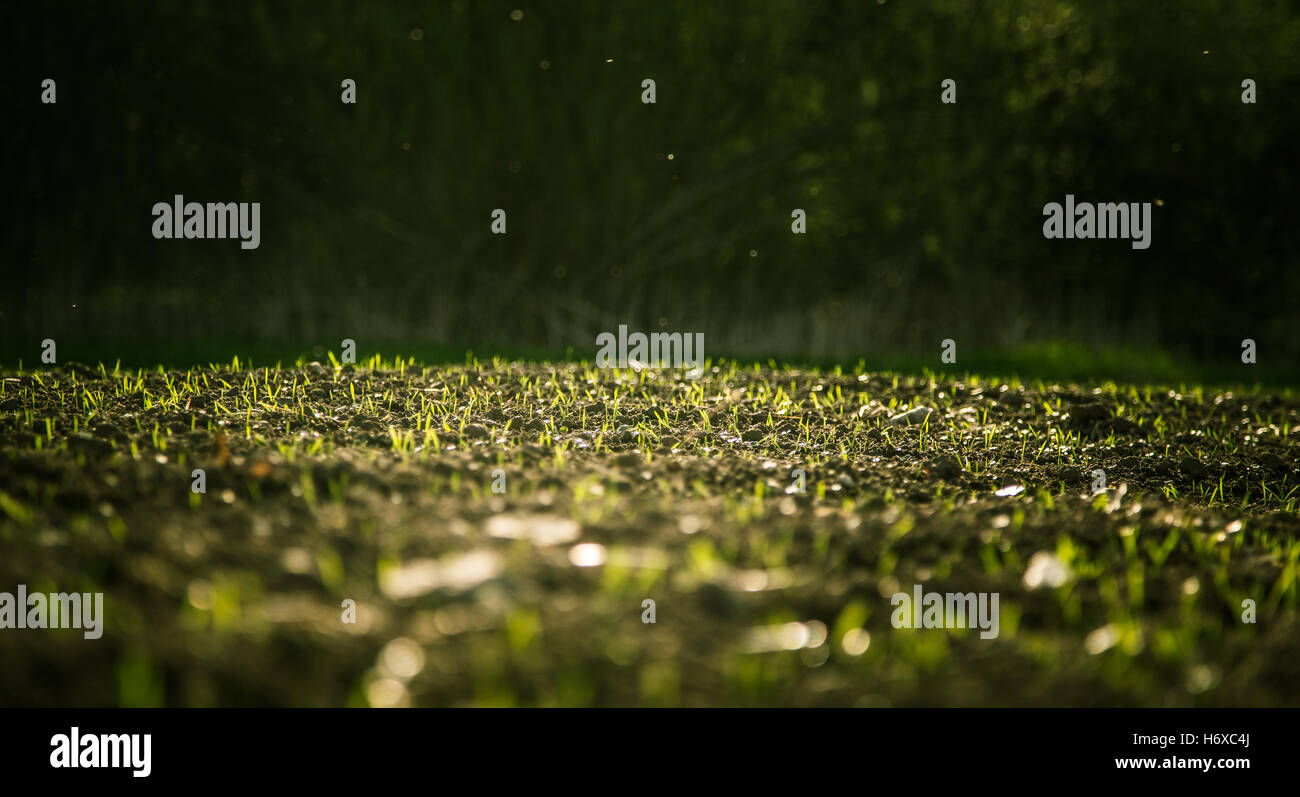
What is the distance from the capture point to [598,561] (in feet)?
7.43

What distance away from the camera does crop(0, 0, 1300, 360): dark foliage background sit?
935cm

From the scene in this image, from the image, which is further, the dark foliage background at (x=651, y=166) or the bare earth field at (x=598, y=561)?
the dark foliage background at (x=651, y=166)

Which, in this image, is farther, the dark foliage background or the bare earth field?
the dark foliage background

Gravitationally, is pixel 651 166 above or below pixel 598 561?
above

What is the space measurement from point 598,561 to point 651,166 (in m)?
8.43

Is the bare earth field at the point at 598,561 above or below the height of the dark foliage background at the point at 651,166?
below

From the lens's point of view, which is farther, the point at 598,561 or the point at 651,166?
the point at 651,166

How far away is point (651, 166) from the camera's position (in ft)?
33.3

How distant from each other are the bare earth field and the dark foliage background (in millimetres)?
5361

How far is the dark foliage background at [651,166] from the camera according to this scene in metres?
9.35

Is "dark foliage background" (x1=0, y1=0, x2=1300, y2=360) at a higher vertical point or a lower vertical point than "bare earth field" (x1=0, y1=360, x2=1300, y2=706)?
higher

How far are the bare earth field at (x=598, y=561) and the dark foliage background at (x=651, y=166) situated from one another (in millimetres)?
5361
